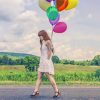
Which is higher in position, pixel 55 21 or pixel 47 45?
pixel 55 21

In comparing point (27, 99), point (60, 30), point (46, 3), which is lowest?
point (27, 99)

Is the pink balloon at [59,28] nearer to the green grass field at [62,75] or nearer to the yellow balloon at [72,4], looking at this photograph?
the yellow balloon at [72,4]

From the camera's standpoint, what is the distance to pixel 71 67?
74.6ft

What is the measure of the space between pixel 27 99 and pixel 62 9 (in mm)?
3312

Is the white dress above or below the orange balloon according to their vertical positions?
below

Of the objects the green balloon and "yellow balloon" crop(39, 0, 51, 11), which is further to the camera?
"yellow balloon" crop(39, 0, 51, 11)

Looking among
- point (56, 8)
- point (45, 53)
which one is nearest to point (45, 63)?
point (45, 53)

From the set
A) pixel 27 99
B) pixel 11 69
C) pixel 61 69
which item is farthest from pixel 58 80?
pixel 27 99

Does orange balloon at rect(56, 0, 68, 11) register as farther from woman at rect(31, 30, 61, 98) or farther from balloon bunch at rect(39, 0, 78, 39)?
woman at rect(31, 30, 61, 98)

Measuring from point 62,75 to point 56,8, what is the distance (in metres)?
8.95

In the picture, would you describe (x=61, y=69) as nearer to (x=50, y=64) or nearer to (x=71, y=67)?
(x=71, y=67)

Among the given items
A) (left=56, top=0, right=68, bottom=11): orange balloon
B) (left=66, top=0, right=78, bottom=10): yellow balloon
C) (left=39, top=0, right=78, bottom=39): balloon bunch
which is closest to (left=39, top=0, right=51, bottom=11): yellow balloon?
(left=39, top=0, right=78, bottom=39): balloon bunch

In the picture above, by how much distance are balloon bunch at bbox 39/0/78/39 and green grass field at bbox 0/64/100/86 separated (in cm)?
775

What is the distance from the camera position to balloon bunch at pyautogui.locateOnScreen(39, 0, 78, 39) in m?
13.2
